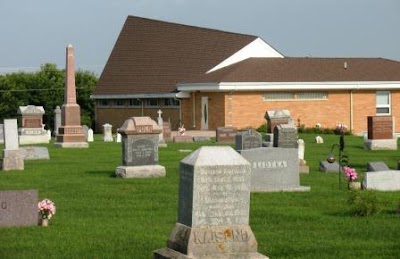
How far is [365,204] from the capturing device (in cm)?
1525

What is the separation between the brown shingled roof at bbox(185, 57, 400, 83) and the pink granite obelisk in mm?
13979

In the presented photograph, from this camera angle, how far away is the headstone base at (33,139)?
43688 millimetres

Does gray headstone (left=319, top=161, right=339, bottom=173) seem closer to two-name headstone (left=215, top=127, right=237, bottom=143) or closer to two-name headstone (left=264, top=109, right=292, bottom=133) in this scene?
two-name headstone (left=264, top=109, right=292, bottom=133)

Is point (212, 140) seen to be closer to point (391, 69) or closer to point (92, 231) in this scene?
point (391, 69)

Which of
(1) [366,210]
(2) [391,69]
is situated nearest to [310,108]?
(2) [391,69]

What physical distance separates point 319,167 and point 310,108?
3109cm

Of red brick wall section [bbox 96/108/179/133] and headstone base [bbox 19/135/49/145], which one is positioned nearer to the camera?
headstone base [bbox 19/135/49/145]

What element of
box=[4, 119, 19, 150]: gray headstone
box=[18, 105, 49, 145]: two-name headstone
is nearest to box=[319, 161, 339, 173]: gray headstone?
box=[4, 119, 19, 150]: gray headstone

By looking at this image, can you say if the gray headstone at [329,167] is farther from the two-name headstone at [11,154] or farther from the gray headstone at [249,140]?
the two-name headstone at [11,154]

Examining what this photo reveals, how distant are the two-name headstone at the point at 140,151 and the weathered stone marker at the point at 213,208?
12.6 meters

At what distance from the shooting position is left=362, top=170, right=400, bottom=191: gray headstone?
1884cm

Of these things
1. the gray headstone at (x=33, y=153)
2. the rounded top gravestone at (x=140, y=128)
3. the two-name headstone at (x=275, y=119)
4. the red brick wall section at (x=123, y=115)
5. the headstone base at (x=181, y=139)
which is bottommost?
the gray headstone at (x=33, y=153)

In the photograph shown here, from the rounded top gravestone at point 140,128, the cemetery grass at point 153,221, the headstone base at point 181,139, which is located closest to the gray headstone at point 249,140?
the cemetery grass at point 153,221

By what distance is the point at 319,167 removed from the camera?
2527cm
